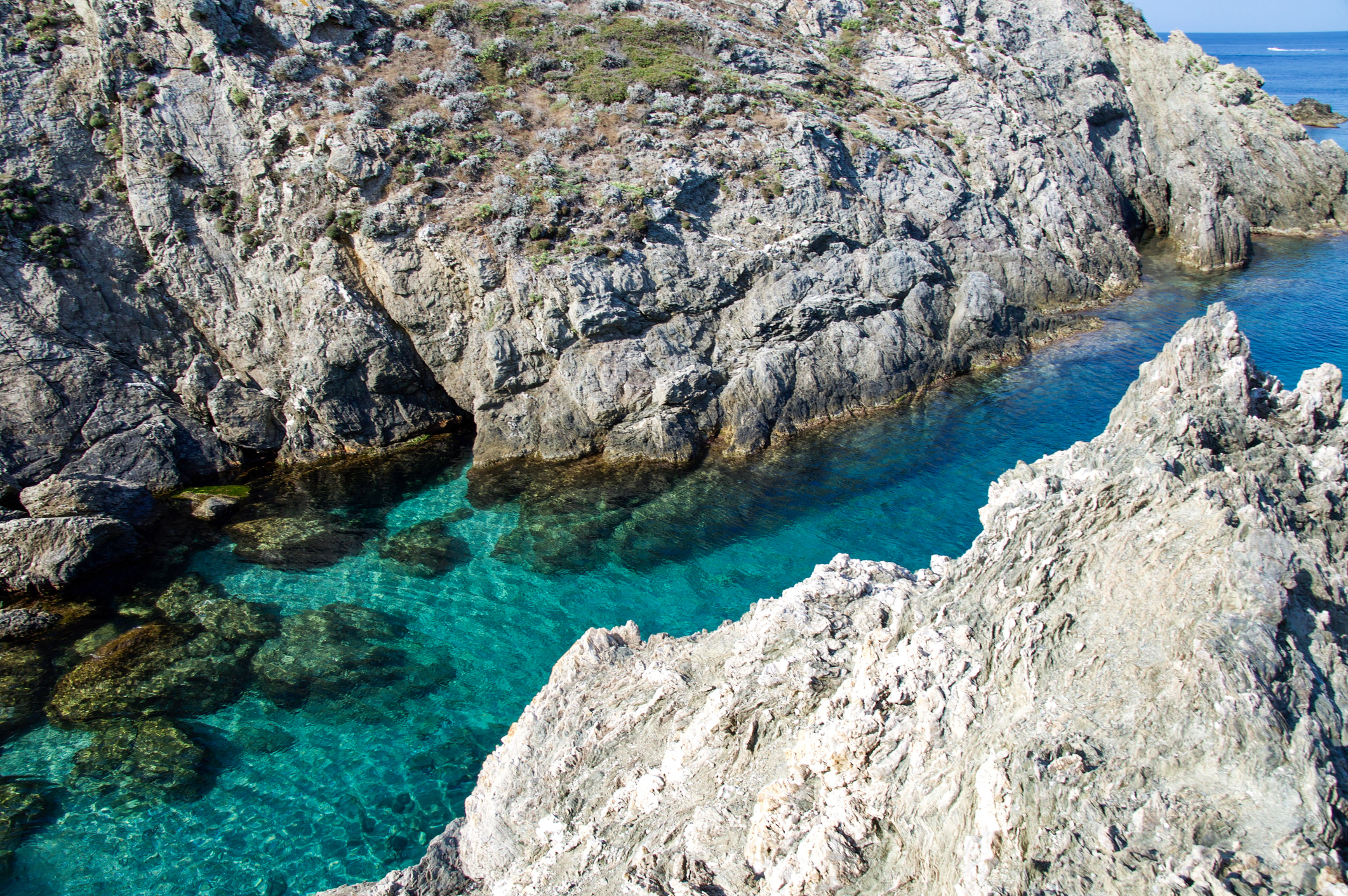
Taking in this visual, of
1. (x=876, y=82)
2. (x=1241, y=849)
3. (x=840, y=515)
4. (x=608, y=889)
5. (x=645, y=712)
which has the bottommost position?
(x=840, y=515)

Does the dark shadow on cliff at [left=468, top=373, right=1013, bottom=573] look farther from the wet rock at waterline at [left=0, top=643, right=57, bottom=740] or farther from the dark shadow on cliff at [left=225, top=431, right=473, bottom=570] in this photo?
the wet rock at waterline at [left=0, top=643, right=57, bottom=740]

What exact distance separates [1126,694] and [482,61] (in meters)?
45.8

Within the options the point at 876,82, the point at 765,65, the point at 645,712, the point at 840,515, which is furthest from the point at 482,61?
the point at 645,712

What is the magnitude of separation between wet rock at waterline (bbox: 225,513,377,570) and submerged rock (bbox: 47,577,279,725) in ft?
7.92

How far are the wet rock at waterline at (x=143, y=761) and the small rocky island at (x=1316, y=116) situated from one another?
120825mm

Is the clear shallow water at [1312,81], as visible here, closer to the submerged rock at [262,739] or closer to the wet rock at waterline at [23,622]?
the submerged rock at [262,739]

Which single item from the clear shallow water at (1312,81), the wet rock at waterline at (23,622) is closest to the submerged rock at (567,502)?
the wet rock at waterline at (23,622)

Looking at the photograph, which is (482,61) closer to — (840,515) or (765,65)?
(765,65)

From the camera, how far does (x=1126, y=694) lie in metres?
8.46

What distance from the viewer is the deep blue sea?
16.5m

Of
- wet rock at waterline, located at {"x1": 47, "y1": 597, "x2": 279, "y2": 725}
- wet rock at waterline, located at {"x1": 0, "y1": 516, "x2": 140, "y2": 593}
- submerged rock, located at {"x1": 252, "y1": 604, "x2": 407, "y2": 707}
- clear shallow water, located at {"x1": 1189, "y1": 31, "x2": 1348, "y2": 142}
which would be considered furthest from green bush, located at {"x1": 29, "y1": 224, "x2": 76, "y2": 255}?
clear shallow water, located at {"x1": 1189, "y1": 31, "x2": 1348, "y2": 142}

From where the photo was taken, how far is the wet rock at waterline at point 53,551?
25312 millimetres

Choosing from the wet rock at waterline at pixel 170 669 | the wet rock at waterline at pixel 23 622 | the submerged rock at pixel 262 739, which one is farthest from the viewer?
the wet rock at waterline at pixel 23 622

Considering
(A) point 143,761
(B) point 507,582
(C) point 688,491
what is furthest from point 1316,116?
(A) point 143,761
